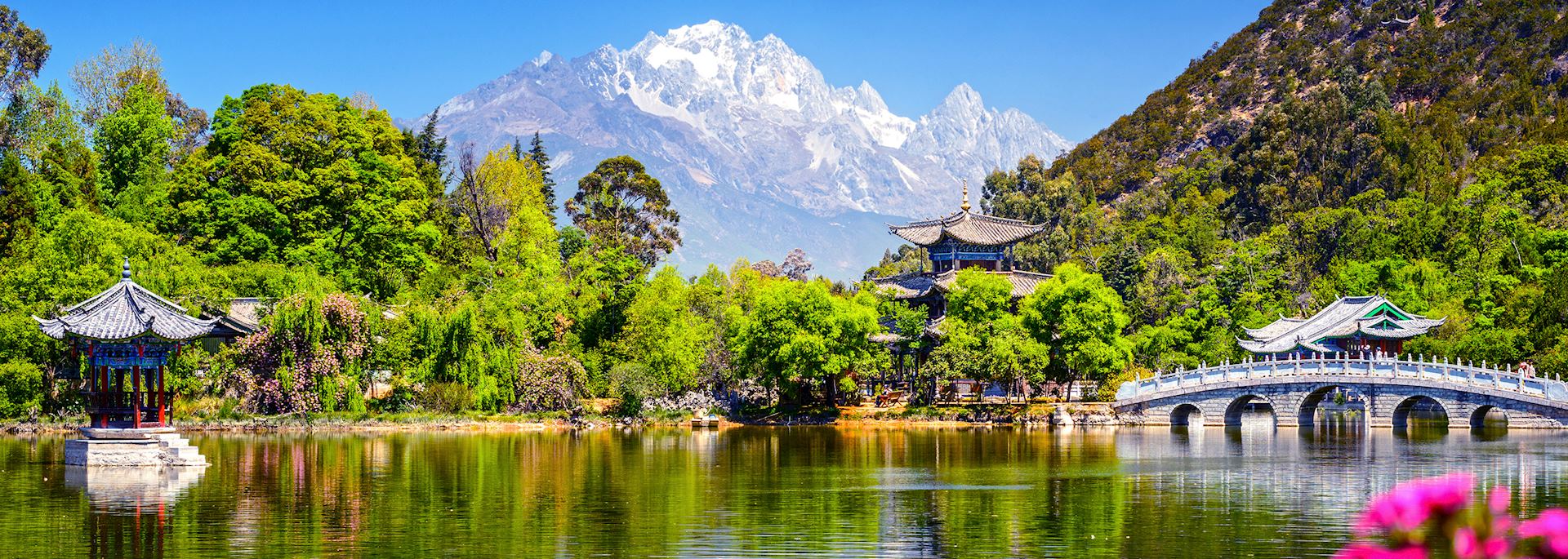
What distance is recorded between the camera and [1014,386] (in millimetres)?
61750

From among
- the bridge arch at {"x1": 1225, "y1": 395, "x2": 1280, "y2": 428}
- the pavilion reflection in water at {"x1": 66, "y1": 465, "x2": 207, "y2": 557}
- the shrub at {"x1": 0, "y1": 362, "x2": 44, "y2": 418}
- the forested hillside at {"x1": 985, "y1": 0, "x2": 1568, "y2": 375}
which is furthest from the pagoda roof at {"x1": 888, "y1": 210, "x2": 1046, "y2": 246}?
the pavilion reflection in water at {"x1": 66, "y1": 465, "x2": 207, "y2": 557}

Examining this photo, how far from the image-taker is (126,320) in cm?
3425

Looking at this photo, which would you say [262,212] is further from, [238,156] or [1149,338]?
[1149,338]

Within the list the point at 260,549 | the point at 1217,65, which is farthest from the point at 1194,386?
the point at 1217,65

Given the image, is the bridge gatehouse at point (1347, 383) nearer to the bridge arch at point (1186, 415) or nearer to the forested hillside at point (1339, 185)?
the bridge arch at point (1186, 415)

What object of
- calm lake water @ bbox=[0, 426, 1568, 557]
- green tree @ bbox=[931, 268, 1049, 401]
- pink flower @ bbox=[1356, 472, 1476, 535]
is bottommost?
calm lake water @ bbox=[0, 426, 1568, 557]

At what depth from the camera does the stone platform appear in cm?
3353

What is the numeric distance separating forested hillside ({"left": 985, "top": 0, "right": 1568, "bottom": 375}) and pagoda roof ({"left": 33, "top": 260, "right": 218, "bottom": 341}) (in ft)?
124

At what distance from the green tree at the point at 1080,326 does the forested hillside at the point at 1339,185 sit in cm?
489

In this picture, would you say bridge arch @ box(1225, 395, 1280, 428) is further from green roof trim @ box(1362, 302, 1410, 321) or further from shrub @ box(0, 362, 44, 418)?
shrub @ box(0, 362, 44, 418)

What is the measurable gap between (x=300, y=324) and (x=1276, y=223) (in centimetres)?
5791

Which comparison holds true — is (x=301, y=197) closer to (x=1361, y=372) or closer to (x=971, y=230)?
(x=971, y=230)

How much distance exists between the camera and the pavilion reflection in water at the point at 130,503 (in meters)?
21.9

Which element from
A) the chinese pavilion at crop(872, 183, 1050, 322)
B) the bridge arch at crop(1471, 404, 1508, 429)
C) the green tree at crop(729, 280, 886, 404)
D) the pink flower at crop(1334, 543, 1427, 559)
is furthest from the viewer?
the chinese pavilion at crop(872, 183, 1050, 322)
